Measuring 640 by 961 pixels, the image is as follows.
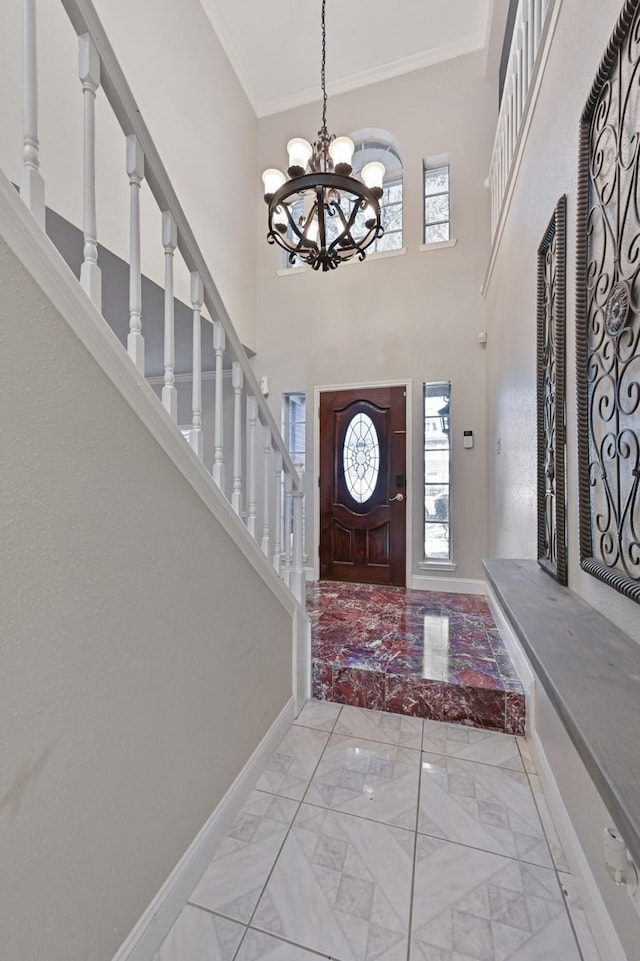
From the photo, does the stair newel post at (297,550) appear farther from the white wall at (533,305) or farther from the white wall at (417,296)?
the white wall at (417,296)

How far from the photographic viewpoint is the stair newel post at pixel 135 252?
1.07m

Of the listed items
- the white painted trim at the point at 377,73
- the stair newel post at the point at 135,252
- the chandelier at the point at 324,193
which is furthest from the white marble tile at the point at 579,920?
the white painted trim at the point at 377,73

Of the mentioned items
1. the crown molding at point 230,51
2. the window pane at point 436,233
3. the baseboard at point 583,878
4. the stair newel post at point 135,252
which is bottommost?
the baseboard at point 583,878

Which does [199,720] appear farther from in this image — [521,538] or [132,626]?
[521,538]

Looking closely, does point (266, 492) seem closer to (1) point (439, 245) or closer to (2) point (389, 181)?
(1) point (439, 245)

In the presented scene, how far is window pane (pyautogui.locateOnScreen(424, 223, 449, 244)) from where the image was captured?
12.6 feet

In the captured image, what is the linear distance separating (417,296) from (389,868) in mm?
4033

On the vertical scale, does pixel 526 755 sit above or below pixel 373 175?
below

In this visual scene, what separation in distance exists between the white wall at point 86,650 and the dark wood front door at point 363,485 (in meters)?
2.79

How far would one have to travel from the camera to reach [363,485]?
13.1 feet

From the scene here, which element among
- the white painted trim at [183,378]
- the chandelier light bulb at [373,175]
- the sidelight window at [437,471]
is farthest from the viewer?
the white painted trim at [183,378]

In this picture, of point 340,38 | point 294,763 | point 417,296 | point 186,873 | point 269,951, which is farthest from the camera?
point 417,296

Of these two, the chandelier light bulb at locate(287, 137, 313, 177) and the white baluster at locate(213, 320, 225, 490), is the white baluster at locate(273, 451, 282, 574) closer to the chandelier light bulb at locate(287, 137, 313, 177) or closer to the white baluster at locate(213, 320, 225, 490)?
the white baluster at locate(213, 320, 225, 490)

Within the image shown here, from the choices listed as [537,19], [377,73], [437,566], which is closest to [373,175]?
[537,19]
